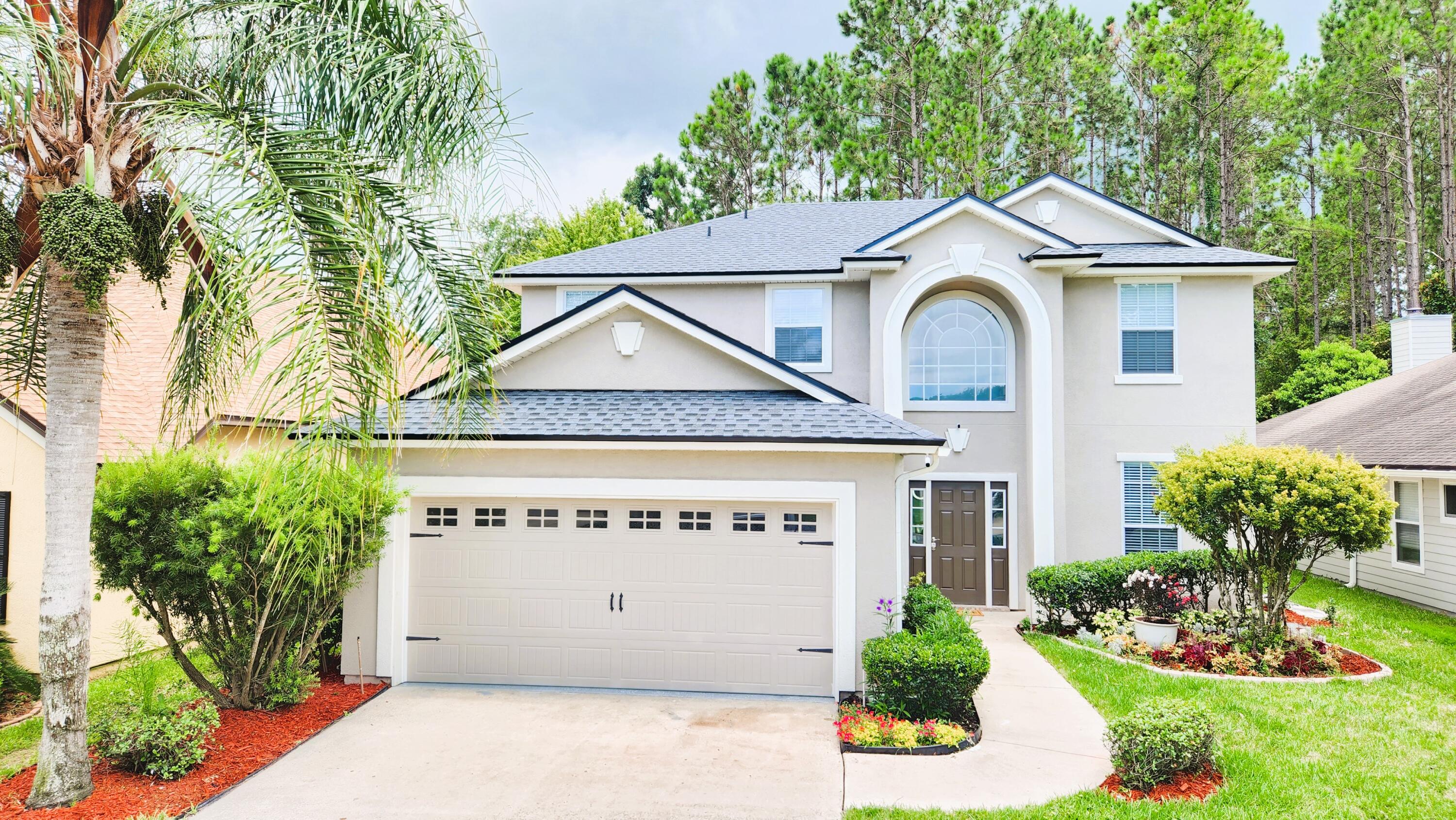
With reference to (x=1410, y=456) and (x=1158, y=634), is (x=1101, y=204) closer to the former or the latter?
(x=1410, y=456)

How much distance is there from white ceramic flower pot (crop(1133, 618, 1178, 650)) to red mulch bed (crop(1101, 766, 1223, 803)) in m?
3.99

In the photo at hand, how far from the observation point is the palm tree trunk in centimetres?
576

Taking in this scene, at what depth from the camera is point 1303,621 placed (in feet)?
36.6

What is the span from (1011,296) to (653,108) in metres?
24.0

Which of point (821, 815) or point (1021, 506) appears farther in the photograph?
point (1021, 506)

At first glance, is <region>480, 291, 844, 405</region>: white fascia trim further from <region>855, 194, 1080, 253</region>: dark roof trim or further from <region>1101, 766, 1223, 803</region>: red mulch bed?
<region>1101, 766, 1223, 803</region>: red mulch bed

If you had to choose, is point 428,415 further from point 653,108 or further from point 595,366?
point 653,108

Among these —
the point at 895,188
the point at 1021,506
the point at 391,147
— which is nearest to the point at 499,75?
the point at 391,147

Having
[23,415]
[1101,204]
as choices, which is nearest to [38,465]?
[23,415]

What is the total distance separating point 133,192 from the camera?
19.7 ft

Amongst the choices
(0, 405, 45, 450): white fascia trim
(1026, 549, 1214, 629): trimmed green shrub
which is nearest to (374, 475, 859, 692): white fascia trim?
(1026, 549, 1214, 629): trimmed green shrub

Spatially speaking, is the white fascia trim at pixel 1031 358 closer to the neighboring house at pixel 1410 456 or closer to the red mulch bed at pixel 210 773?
the neighboring house at pixel 1410 456

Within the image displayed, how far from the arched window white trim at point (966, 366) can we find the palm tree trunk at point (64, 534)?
35.3ft

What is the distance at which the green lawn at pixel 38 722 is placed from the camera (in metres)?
6.95
